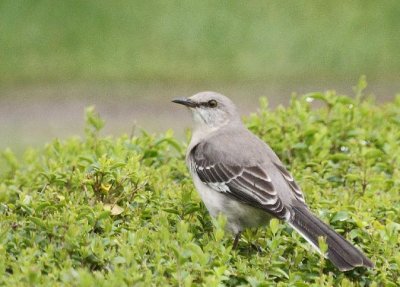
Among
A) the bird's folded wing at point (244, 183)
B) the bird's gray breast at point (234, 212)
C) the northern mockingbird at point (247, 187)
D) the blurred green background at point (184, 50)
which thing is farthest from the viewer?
the blurred green background at point (184, 50)

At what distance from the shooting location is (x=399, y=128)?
30.6 ft

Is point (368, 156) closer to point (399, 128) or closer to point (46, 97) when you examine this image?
point (399, 128)

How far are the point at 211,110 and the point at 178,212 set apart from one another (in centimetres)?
158

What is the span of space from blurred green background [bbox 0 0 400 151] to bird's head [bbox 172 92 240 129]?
24.1 ft

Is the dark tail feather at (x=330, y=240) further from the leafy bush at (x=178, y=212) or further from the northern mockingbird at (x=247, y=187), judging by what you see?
the leafy bush at (x=178, y=212)

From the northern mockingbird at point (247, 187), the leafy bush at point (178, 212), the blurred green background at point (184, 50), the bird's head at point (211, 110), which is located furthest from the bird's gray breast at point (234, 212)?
the blurred green background at point (184, 50)

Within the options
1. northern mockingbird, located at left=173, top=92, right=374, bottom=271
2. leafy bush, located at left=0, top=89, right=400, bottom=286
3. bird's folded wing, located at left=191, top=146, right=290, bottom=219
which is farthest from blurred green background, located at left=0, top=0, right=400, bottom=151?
bird's folded wing, located at left=191, top=146, right=290, bottom=219

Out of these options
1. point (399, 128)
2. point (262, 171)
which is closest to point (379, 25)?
point (399, 128)

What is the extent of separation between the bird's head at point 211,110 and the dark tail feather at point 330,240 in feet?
5.19

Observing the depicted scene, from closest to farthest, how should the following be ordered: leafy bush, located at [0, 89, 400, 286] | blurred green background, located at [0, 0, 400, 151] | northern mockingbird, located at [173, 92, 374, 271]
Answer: leafy bush, located at [0, 89, 400, 286] < northern mockingbird, located at [173, 92, 374, 271] < blurred green background, located at [0, 0, 400, 151]

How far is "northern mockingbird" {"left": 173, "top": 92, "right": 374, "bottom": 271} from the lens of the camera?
6.23m

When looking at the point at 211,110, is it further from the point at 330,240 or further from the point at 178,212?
the point at 330,240

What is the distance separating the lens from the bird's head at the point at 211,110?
7.98m

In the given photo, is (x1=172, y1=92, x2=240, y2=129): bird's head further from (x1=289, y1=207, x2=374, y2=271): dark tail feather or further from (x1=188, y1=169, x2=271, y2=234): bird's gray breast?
(x1=289, y1=207, x2=374, y2=271): dark tail feather
